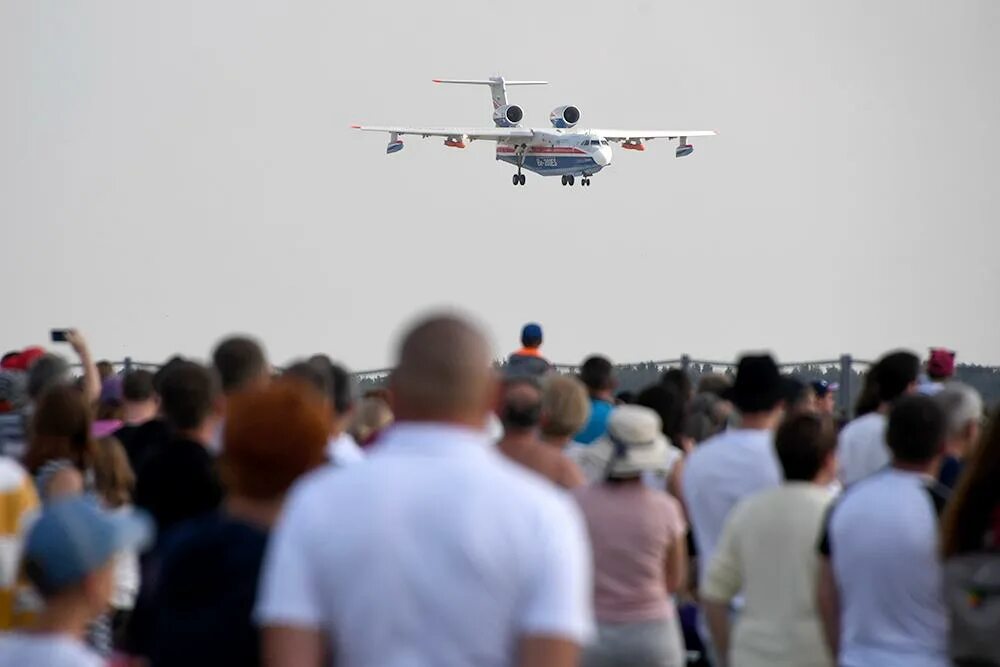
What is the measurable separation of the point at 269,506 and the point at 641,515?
2.68 meters

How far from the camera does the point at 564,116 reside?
53188 millimetres

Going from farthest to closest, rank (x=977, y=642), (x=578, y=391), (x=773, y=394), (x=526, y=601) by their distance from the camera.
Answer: (x=578, y=391) < (x=773, y=394) < (x=977, y=642) < (x=526, y=601)

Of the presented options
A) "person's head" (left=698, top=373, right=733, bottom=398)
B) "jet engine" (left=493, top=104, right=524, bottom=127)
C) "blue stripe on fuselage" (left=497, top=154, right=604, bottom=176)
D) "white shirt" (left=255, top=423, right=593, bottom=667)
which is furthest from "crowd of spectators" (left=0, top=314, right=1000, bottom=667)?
"jet engine" (left=493, top=104, right=524, bottom=127)

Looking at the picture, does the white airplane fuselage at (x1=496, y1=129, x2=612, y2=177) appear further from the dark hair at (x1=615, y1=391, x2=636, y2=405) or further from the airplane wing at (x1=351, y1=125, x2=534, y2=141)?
the dark hair at (x1=615, y1=391, x2=636, y2=405)

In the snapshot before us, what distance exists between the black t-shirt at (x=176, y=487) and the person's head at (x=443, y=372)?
2.09 metres

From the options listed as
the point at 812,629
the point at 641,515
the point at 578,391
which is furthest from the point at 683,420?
the point at 812,629

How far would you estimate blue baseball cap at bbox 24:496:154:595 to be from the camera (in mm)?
3848

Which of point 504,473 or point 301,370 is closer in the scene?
point 504,473

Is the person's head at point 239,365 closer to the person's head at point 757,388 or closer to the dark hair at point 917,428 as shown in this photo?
the person's head at point 757,388

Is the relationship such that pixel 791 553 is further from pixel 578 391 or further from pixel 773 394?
pixel 578 391

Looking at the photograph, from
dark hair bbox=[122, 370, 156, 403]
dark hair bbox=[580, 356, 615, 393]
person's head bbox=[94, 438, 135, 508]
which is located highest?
dark hair bbox=[580, 356, 615, 393]

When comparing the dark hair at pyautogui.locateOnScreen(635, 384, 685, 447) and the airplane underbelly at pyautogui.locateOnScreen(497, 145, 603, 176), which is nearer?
the dark hair at pyautogui.locateOnScreen(635, 384, 685, 447)

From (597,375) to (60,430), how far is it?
3.81 m

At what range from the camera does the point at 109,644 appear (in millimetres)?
6297
